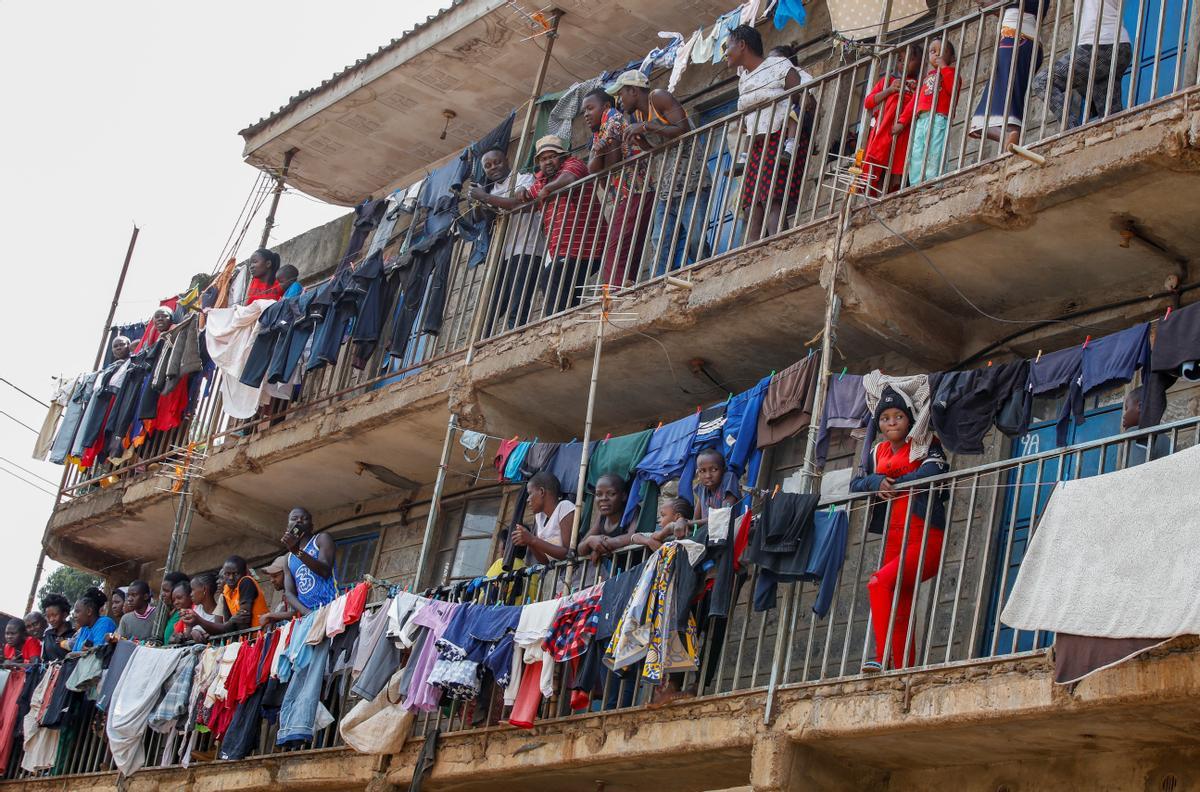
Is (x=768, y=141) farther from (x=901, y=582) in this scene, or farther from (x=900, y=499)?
(x=901, y=582)

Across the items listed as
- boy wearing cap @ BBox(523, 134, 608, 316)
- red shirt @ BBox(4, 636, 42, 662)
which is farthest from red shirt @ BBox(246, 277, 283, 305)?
red shirt @ BBox(4, 636, 42, 662)

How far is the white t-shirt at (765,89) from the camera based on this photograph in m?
10.7

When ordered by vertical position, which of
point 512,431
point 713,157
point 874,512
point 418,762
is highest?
point 713,157

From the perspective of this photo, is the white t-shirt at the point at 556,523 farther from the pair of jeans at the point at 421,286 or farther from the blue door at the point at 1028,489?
the blue door at the point at 1028,489

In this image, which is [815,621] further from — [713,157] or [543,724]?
[713,157]

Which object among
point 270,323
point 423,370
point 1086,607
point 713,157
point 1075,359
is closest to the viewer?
point 1086,607

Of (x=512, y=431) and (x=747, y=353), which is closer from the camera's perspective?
(x=747, y=353)

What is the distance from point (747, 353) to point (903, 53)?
7.05 feet

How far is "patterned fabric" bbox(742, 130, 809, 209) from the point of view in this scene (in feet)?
33.9

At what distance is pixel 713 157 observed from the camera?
456 inches

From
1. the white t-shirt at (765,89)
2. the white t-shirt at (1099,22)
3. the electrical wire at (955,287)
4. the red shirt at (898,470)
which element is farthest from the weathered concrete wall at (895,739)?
the white t-shirt at (765,89)

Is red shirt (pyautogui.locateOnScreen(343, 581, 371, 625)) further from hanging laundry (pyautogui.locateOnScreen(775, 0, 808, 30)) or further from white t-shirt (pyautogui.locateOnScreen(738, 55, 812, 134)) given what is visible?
hanging laundry (pyautogui.locateOnScreen(775, 0, 808, 30))

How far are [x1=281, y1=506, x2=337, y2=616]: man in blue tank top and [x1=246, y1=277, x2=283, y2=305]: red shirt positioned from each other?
2.80 metres

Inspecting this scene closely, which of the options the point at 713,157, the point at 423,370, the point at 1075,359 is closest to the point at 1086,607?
the point at 1075,359
